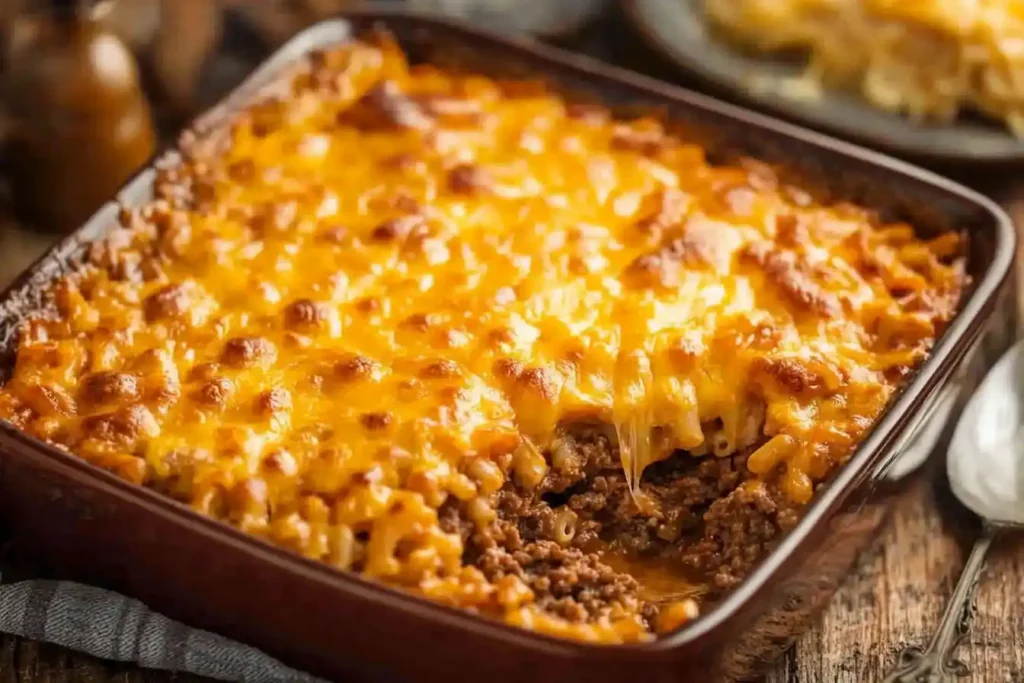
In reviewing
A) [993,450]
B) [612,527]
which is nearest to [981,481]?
[993,450]

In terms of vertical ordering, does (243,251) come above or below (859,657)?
above

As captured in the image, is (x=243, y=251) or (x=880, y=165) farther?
(x=880, y=165)

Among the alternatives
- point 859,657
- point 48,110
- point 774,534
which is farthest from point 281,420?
point 48,110

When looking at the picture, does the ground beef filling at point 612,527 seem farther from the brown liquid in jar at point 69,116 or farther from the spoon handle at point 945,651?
→ the brown liquid in jar at point 69,116

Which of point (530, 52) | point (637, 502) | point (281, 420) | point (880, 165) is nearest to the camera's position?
point (281, 420)

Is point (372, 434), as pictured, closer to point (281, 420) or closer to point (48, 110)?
point (281, 420)

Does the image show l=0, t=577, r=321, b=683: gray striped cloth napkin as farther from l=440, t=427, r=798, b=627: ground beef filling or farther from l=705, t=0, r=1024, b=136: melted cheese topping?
l=705, t=0, r=1024, b=136: melted cheese topping

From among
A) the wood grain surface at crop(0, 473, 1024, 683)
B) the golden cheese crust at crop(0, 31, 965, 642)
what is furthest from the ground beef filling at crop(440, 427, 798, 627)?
the wood grain surface at crop(0, 473, 1024, 683)

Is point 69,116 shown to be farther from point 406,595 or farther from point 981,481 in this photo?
point 981,481
